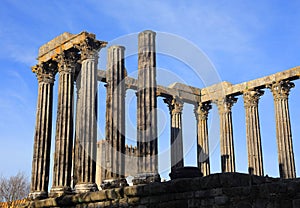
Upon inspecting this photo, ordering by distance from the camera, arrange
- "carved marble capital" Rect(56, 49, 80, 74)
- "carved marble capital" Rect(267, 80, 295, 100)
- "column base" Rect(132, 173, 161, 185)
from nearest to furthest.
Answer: "column base" Rect(132, 173, 161, 185) < "carved marble capital" Rect(56, 49, 80, 74) < "carved marble capital" Rect(267, 80, 295, 100)

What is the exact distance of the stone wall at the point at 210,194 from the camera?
1019 centimetres

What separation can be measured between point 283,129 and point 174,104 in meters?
9.94

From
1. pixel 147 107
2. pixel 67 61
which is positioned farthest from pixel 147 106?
pixel 67 61

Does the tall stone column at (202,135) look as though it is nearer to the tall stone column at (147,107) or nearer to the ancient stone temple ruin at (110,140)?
the ancient stone temple ruin at (110,140)

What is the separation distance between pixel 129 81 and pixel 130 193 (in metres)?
19.2

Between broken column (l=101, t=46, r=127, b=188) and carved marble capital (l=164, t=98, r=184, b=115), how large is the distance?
45.5ft

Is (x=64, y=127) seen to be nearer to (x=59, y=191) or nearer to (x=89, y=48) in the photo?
(x=59, y=191)

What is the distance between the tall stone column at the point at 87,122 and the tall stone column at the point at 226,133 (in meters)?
15.3

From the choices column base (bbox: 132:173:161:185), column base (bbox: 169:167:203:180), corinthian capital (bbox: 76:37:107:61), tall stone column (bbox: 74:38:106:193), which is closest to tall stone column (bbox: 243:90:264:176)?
column base (bbox: 132:173:161:185)

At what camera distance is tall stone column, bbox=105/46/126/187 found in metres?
21.8

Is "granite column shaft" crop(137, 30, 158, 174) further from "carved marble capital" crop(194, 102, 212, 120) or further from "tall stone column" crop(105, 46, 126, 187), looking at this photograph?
"carved marble capital" crop(194, 102, 212, 120)

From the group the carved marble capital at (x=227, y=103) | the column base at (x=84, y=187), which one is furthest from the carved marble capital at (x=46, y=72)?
the carved marble capital at (x=227, y=103)

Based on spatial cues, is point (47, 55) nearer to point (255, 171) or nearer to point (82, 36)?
point (82, 36)

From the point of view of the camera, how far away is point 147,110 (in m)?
21.6
